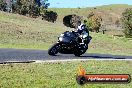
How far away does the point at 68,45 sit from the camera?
940 inches

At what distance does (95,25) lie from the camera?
123 m

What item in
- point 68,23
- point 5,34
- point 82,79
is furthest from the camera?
point 68,23

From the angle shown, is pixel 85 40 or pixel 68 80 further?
pixel 85 40

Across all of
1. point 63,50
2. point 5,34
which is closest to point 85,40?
point 63,50

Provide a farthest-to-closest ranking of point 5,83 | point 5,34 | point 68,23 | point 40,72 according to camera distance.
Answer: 1. point 68,23
2. point 5,34
3. point 40,72
4. point 5,83

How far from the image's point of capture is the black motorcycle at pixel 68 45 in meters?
23.7

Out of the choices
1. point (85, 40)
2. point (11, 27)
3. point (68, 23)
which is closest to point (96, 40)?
point (11, 27)

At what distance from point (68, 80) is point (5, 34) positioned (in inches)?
1324

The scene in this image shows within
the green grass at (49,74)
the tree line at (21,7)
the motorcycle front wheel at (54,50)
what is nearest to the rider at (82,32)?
the motorcycle front wheel at (54,50)

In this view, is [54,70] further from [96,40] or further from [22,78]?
[96,40]

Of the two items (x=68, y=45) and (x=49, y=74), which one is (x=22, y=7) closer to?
(x=68, y=45)

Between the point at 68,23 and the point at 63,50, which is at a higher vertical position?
the point at 63,50

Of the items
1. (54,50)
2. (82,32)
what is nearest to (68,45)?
(54,50)

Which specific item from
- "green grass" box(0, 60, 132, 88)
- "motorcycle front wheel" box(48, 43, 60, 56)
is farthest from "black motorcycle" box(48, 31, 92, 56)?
"green grass" box(0, 60, 132, 88)
